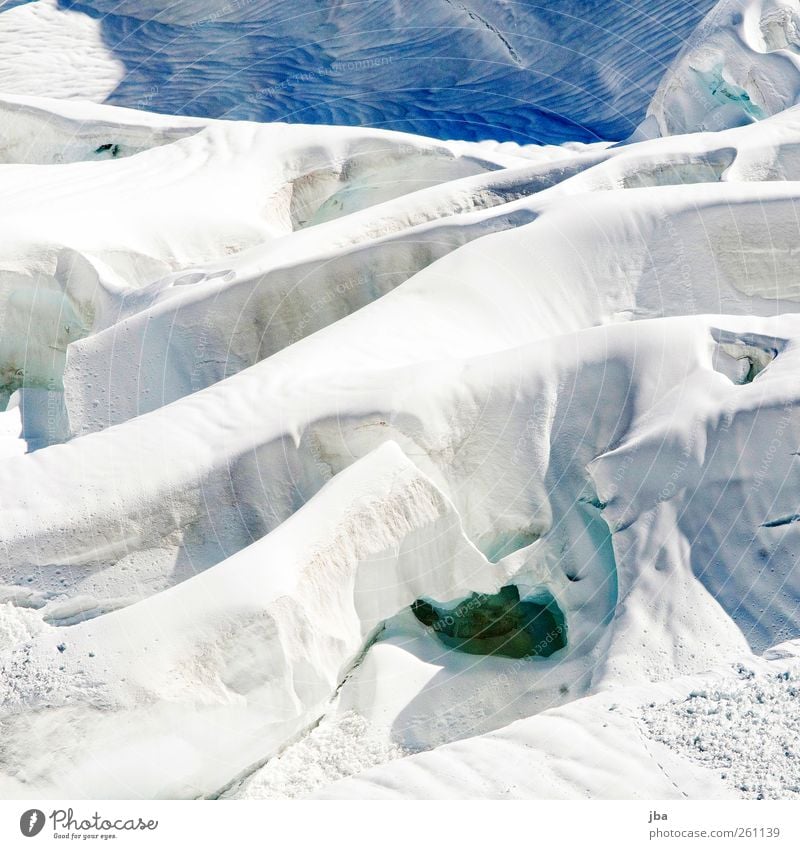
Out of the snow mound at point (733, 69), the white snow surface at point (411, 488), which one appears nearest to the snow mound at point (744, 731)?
the white snow surface at point (411, 488)

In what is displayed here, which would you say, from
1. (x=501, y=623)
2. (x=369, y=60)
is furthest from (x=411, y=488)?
(x=369, y=60)

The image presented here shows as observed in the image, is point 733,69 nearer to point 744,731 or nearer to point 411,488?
point 411,488

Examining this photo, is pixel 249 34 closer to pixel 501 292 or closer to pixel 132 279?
pixel 132 279

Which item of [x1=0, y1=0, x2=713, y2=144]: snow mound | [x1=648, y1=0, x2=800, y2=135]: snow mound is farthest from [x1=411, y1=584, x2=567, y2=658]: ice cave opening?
[x1=0, y1=0, x2=713, y2=144]: snow mound

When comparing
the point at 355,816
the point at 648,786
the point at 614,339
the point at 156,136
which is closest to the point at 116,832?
the point at 355,816

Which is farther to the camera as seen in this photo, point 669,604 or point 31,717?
point 669,604

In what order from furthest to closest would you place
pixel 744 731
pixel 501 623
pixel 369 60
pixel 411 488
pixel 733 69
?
pixel 369 60 < pixel 733 69 < pixel 501 623 < pixel 411 488 < pixel 744 731
